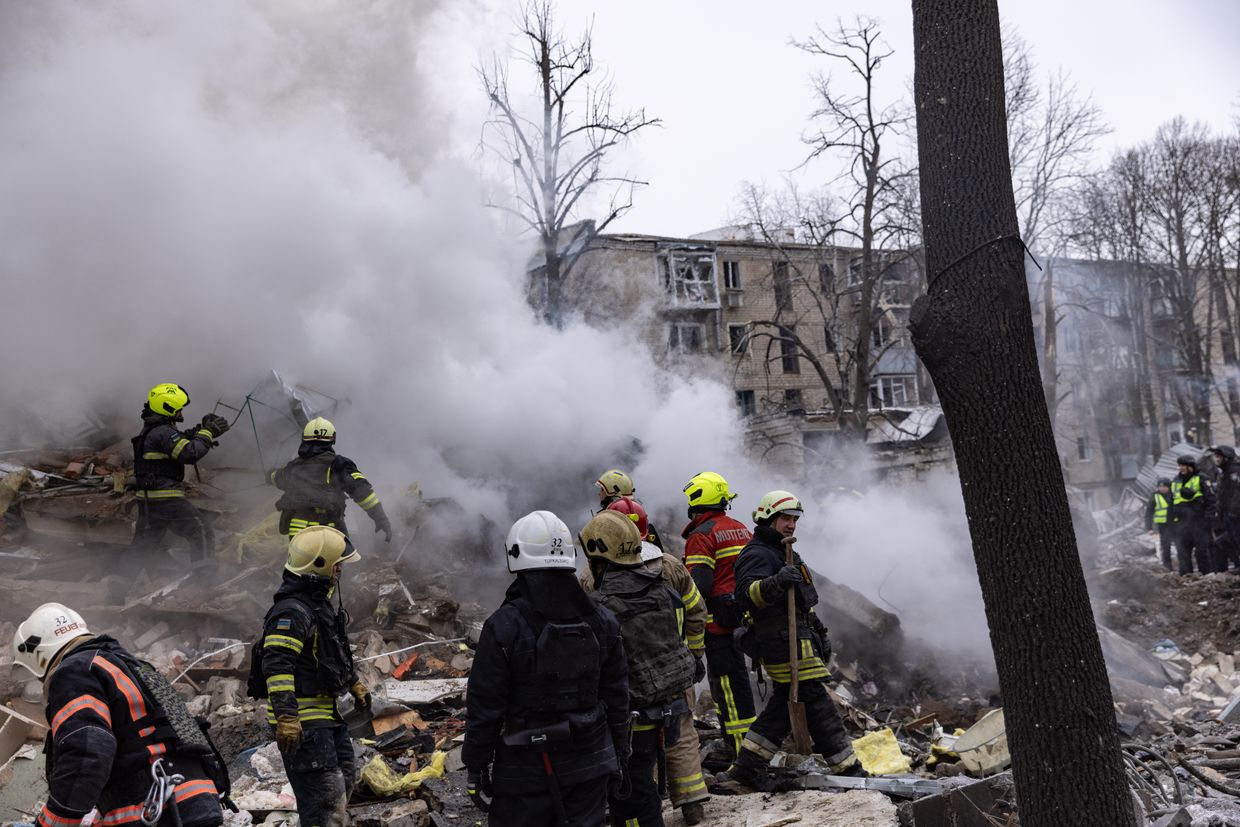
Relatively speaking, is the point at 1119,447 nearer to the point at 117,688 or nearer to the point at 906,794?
the point at 906,794

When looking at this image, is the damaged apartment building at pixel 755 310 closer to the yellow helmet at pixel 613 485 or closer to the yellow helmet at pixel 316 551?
the yellow helmet at pixel 613 485

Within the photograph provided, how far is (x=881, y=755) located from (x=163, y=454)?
6.59 m

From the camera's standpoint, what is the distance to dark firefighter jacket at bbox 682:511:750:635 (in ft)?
20.8

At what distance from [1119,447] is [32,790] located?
41438mm

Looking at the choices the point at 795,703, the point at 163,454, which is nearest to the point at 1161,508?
the point at 795,703

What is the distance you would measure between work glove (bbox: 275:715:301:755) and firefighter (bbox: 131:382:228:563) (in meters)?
4.76

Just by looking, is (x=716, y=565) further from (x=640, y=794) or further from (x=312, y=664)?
(x=312, y=664)

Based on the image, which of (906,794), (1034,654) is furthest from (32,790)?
(1034,654)

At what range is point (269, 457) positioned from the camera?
11398 millimetres

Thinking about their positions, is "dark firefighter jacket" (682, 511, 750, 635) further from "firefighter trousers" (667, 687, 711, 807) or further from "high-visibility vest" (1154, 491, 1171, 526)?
"high-visibility vest" (1154, 491, 1171, 526)

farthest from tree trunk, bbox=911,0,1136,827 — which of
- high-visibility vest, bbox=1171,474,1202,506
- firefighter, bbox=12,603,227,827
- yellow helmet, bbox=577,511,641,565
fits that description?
high-visibility vest, bbox=1171,474,1202,506

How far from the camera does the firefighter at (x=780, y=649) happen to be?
563 cm

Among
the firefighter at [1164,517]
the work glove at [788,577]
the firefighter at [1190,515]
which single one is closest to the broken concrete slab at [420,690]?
the work glove at [788,577]

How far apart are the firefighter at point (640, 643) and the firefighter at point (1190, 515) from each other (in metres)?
12.2
